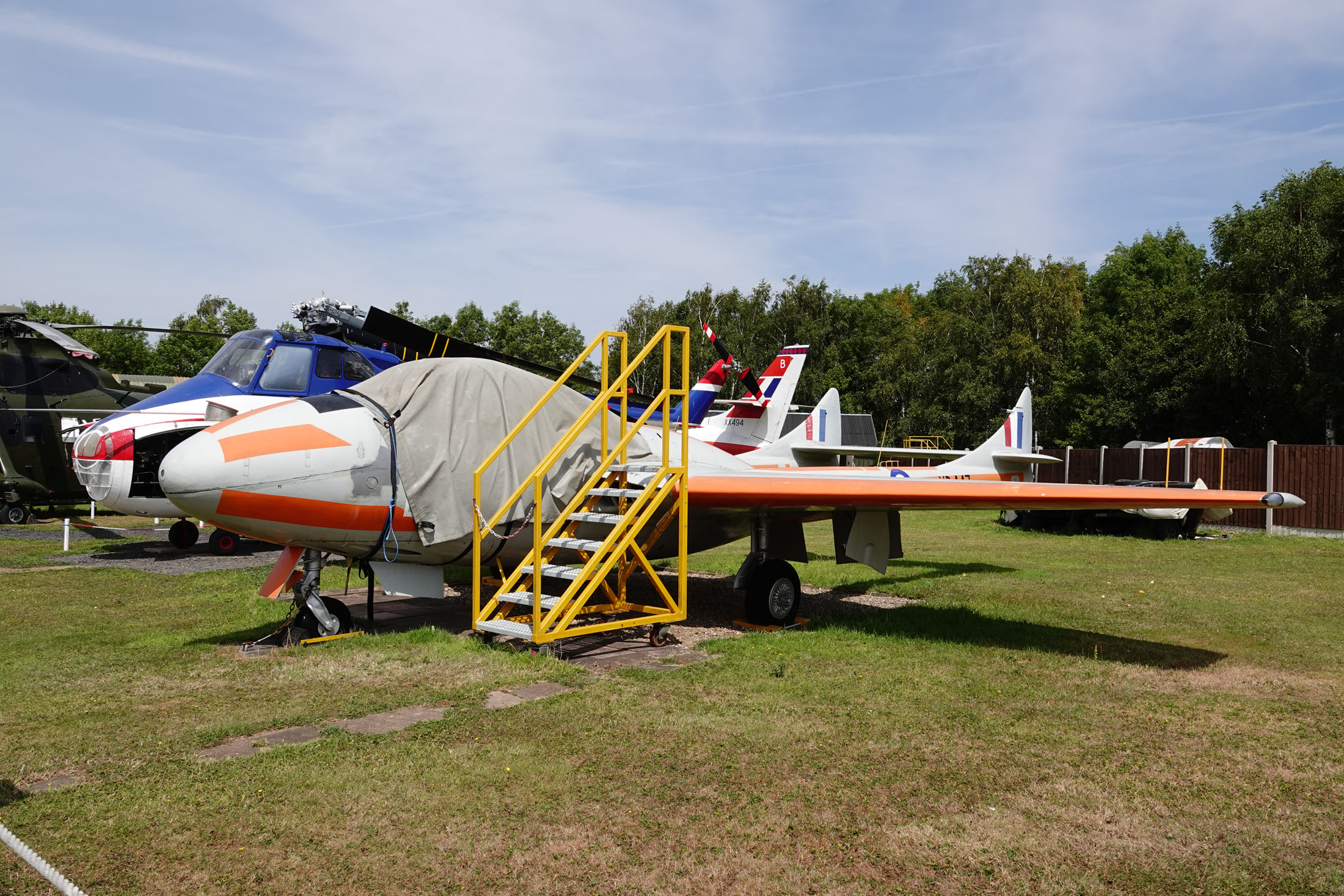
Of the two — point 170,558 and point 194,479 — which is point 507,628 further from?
point 170,558

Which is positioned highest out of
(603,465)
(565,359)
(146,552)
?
(565,359)

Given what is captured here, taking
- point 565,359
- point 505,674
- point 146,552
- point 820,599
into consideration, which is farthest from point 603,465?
point 565,359

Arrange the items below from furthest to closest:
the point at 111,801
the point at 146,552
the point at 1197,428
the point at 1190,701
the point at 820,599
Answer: the point at 1197,428 → the point at 146,552 → the point at 820,599 → the point at 1190,701 → the point at 111,801

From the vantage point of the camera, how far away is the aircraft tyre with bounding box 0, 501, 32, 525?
71.9 ft

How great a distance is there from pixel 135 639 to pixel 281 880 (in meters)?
5.98

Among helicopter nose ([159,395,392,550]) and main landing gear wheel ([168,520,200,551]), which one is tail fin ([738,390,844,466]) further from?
main landing gear wheel ([168,520,200,551])

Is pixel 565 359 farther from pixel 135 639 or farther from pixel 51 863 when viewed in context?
pixel 51 863

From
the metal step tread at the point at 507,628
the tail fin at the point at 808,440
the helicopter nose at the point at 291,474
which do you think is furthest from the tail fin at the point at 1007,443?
the helicopter nose at the point at 291,474

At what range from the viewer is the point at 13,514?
2192 centimetres

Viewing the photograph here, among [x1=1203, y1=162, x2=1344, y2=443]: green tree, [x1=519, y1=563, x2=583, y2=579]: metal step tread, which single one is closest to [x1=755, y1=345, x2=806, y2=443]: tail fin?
[x1=519, y1=563, x2=583, y2=579]: metal step tread

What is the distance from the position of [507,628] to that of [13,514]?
67.4 ft

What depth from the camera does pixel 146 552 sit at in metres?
16.6

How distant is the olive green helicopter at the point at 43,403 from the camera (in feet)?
67.0

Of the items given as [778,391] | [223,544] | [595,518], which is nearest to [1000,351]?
[778,391]
